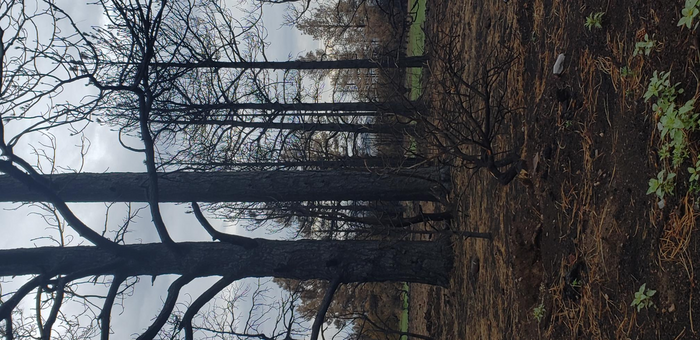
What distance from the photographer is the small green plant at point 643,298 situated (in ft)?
8.14

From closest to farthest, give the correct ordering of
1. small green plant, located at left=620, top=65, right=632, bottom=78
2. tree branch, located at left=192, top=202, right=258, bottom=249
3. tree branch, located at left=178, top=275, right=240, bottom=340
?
1. small green plant, located at left=620, top=65, right=632, bottom=78
2. tree branch, located at left=178, top=275, right=240, bottom=340
3. tree branch, located at left=192, top=202, right=258, bottom=249

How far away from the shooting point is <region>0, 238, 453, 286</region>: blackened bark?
5.78 meters

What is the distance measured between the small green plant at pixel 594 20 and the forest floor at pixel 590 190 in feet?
0.09

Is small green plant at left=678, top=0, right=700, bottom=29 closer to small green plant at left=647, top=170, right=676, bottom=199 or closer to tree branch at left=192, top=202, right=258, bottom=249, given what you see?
small green plant at left=647, top=170, right=676, bottom=199

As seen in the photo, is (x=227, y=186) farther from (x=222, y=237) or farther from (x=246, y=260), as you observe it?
(x=246, y=260)

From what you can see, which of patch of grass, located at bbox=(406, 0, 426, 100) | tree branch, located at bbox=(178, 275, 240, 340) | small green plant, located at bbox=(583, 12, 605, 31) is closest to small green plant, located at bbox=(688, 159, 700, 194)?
small green plant, located at bbox=(583, 12, 605, 31)

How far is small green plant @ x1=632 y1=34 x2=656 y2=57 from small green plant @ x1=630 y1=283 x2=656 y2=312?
4.40ft

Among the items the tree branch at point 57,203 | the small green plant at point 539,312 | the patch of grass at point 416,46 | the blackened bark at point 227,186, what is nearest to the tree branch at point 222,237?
the blackened bark at point 227,186

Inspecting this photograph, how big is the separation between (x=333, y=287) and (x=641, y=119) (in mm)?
3788

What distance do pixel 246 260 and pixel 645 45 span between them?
15.9ft

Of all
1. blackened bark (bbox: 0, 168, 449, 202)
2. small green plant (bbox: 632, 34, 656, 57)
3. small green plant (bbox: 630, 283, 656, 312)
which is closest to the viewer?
small green plant (bbox: 630, 283, 656, 312)

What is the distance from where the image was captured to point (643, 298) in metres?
2.50

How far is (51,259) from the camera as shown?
19.1 feet

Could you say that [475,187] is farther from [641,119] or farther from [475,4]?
[641,119]
